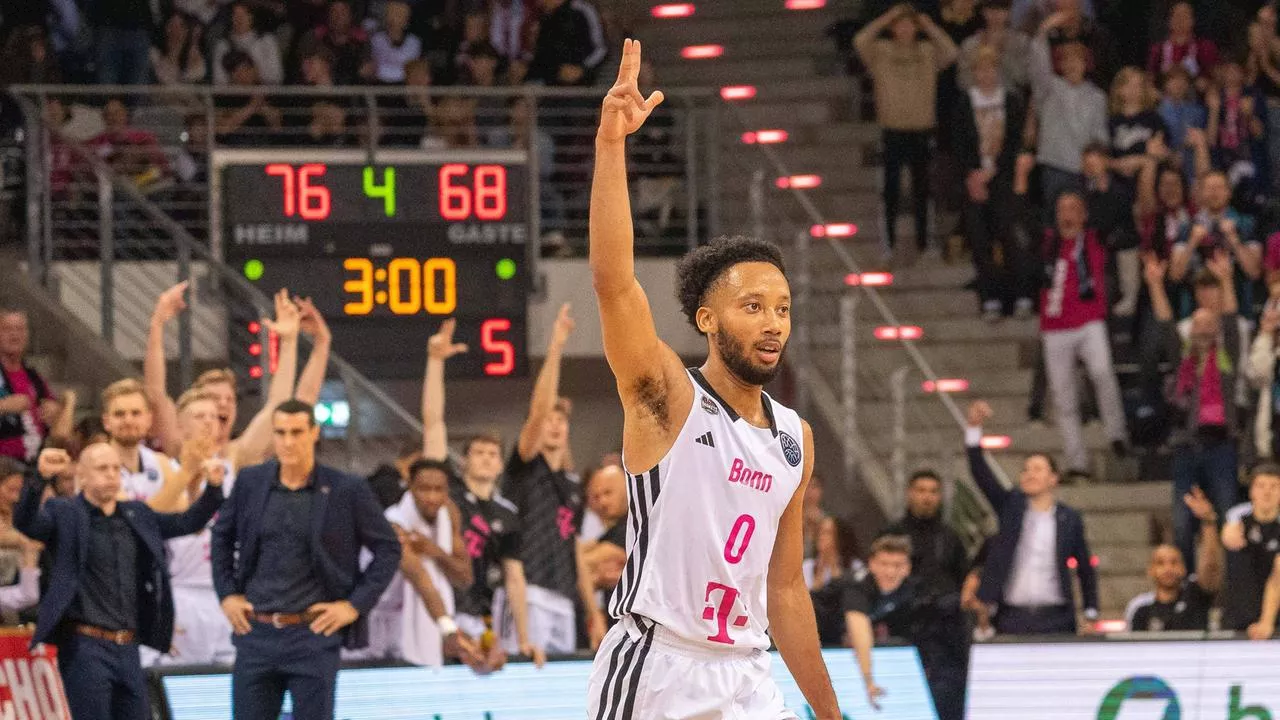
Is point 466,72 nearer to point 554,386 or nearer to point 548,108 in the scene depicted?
point 548,108

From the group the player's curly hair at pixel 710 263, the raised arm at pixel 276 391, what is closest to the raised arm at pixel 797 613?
the player's curly hair at pixel 710 263

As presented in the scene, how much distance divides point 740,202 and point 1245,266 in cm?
409

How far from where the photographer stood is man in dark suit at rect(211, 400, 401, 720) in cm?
937

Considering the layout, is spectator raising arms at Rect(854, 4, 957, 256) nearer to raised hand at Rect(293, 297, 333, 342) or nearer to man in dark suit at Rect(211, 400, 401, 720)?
raised hand at Rect(293, 297, 333, 342)

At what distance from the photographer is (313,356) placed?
11.6 metres

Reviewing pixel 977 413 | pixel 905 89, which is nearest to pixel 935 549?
pixel 977 413

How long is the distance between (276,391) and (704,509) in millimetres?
6133


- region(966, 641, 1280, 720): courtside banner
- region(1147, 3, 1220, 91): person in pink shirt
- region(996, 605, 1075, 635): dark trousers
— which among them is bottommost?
region(966, 641, 1280, 720): courtside banner

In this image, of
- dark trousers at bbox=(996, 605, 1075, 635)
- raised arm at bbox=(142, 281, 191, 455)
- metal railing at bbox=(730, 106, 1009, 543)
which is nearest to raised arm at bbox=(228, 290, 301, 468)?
raised arm at bbox=(142, 281, 191, 455)

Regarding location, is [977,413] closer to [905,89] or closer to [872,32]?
[905,89]

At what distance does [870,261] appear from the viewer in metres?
16.9

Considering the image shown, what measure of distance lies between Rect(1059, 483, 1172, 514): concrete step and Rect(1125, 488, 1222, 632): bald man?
2.63m

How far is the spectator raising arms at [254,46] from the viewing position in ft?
53.0

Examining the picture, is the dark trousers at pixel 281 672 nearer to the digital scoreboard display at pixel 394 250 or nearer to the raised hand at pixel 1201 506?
the digital scoreboard display at pixel 394 250
